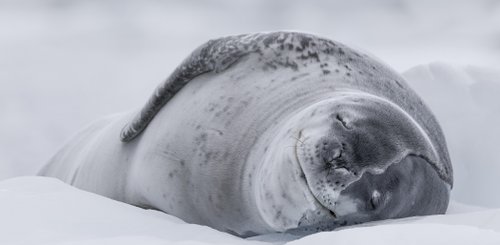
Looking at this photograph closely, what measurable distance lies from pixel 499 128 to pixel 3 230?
9.14 ft

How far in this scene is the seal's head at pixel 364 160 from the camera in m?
2.20

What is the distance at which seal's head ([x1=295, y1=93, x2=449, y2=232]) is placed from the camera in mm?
2203

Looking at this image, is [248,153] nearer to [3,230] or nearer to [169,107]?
[169,107]

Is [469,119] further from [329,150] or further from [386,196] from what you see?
[329,150]

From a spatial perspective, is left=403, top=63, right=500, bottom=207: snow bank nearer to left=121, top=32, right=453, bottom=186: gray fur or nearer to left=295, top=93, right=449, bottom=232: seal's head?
left=121, top=32, right=453, bottom=186: gray fur

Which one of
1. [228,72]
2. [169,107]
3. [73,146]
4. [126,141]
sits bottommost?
[73,146]


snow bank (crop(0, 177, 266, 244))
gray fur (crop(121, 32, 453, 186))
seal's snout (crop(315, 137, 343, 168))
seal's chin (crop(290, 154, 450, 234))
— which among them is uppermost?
gray fur (crop(121, 32, 453, 186))

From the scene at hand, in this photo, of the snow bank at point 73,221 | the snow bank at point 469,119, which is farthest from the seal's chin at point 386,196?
the snow bank at point 469,119

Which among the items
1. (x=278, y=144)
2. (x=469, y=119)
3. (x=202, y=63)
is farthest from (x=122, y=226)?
(x=469, y=119)

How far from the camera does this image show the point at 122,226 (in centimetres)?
212

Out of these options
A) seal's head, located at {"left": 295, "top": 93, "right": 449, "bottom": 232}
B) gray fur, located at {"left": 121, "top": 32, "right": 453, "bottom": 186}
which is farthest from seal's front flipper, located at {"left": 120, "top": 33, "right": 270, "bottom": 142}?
seal's head, located at {"left": 295, "top": 93, "right": 449, "bottom": 232}

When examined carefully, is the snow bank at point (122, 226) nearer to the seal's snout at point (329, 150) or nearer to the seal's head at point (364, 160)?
the seal's head at point (364, 160)

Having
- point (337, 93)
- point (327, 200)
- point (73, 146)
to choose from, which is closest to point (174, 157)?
point (337, 93)

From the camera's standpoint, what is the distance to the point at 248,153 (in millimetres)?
2719
